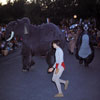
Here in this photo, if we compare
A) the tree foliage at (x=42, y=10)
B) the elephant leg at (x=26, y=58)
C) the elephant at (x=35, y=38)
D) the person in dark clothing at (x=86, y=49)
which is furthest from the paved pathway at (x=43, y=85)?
the tree foliage at (x=42, y=10)

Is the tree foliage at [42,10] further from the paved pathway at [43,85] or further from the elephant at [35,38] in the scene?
the paved pathway at [43,85]

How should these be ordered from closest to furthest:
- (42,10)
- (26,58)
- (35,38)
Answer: (26,58) → (35,38) → (42,10)

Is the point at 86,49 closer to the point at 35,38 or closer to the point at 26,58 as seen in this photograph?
the point at 35,38

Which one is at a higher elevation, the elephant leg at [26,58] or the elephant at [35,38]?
the elephant at [35,38]

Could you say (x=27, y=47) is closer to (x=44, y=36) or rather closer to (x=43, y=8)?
(x=44, y=36)

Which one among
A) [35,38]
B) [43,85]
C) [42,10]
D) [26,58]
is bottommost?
[43,85]

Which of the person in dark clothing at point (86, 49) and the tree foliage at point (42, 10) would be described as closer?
the person in dark clothing at point (86, 49)

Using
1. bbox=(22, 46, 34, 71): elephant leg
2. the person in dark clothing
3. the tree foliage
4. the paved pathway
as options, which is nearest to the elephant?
bbox=(22, 46, 34, 71): elephant leg

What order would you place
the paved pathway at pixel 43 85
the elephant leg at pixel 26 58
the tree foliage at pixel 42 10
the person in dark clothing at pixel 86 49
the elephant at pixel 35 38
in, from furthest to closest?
the tree foliage at pixel 42 10, the person in dark clothing at pixel 86 49, the elephant at pixel 35 38, the elephant leg at pixel 26 58, the paved pathway at pixel 43 85

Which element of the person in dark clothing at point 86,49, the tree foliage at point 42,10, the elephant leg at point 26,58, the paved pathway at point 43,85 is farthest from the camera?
the tree foliage at point 42,10

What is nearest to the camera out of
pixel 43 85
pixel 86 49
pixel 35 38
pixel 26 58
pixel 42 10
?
pixel 43 85

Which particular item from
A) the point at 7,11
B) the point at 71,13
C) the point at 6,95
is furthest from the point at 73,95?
the point at 7,11

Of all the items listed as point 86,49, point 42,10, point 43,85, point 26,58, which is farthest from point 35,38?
point 42,10

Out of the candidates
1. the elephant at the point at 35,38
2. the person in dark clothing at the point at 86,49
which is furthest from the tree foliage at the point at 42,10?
the elephant at the point at 35,38
